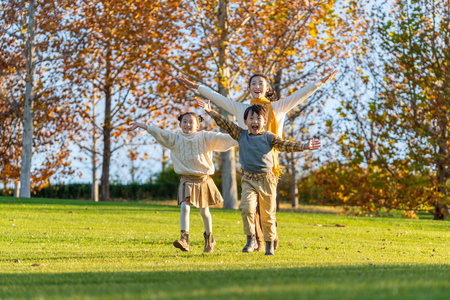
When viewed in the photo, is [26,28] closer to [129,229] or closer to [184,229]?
[129,229]

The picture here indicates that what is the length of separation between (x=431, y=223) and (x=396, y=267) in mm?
10573

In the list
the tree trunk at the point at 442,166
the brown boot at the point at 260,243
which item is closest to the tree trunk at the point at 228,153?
the tree trunk at the point at 442,166

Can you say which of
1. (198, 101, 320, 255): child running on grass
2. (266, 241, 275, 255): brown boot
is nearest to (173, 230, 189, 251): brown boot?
(198, 101, 320, 255): child running on grass

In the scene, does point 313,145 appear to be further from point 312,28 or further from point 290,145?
point 312,28

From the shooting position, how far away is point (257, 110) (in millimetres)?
7027

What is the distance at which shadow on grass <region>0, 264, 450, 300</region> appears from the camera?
3.62 meters

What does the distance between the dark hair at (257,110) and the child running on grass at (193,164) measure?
0.67 m

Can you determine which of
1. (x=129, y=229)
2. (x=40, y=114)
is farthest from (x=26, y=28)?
(x=129, y=229)

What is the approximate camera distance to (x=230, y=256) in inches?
272

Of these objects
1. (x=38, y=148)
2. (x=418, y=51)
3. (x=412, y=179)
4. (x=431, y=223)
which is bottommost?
(x=431, y=223)

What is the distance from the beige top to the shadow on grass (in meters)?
2.29

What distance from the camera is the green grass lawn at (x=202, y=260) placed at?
3.94 metres

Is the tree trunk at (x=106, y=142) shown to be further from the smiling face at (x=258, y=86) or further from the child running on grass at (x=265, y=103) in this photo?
the smiling face at (x=258, y=86)

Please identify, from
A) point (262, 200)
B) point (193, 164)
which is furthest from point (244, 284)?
point (193, 164)
